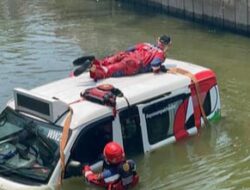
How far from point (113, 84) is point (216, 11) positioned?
1234 centimetres

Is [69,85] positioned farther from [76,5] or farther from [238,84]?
[76,5]

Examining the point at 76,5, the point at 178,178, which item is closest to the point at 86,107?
the point at 178,178

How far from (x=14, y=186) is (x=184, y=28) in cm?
1474

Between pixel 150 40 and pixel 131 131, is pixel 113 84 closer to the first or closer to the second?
pixel 131 131

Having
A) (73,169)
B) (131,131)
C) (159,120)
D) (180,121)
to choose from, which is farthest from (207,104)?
(73,169)

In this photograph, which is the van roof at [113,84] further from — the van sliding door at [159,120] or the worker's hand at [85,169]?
the worker's hand at [85,169]

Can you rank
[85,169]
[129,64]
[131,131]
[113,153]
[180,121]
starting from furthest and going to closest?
[129,64] < [180,121] < [131,131] < [85,169] < [113,153]

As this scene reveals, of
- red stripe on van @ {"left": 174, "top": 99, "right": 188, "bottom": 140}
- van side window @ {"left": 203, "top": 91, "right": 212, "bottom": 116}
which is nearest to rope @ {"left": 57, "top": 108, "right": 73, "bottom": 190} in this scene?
red stripe on van @ {"left": 174, "top": 99, "right": 188, "bottom": 140}

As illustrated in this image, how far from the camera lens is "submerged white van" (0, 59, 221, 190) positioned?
10.5 m

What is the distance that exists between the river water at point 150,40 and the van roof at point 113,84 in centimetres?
98

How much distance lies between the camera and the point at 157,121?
11.9m

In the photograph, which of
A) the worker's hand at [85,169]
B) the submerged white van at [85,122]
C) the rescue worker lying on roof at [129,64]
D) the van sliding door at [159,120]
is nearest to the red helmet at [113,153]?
the worker's hand at [85,169]

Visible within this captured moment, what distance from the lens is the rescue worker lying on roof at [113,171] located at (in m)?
10.2

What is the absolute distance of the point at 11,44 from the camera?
2292 centimetres
